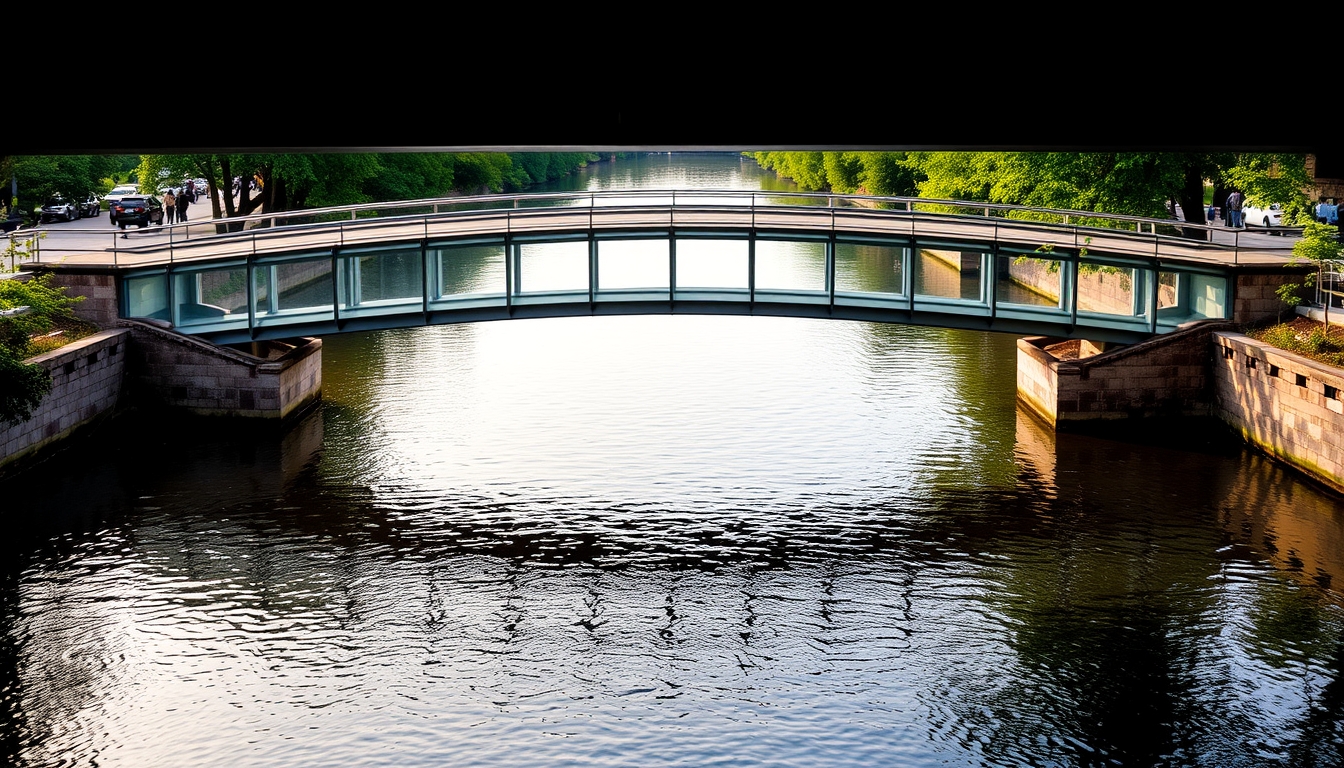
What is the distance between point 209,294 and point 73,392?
668cm

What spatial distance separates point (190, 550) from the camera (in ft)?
89.1

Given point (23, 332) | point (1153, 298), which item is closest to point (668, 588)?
point (23, 332)

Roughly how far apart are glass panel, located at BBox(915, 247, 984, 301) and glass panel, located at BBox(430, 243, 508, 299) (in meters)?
16.1

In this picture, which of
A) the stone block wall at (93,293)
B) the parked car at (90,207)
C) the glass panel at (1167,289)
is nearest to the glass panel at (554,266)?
the stone block wall at (93,293)

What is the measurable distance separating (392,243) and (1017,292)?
1178 inches

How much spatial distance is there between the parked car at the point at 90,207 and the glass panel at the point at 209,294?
33494 millimetres

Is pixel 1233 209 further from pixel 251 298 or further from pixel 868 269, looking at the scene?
pixel 251 298

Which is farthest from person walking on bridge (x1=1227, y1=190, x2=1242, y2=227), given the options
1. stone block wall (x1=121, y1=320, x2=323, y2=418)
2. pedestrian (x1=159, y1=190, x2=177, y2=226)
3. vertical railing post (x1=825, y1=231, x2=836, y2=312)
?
pedestrian (x1=159, y1=190, x2=177, y2=226)

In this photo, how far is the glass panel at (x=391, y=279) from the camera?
3853 cm

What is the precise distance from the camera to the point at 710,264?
1849 inches

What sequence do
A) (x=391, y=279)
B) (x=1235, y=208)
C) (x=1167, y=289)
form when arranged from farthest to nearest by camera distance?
1. (x=1235, y=208)
2. (x=1167, y=289)
3. (x=391, y=279)

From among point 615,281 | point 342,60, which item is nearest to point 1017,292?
point 615,281

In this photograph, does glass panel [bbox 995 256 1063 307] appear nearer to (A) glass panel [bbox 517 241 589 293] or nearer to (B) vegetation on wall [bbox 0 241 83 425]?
(A) glass panel [bbox 517 241 589 293]

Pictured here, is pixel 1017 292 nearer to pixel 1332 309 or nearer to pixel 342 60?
pixel 1332 309
